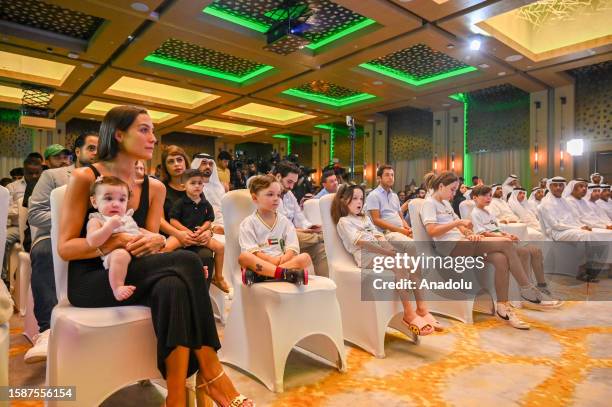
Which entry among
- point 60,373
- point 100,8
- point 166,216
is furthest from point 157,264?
point 100,8

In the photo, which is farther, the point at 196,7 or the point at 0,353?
the point at 196,7

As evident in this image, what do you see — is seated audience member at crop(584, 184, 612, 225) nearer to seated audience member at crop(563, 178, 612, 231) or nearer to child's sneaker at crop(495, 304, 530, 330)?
seated audience member at crop(563, 178, 612, 231)

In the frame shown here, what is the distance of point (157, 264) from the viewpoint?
63.0 inches

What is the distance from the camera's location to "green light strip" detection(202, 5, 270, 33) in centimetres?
630

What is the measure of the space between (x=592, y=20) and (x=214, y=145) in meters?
12.4

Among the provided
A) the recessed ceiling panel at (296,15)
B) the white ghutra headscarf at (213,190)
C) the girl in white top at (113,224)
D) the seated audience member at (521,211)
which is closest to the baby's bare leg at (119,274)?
the girl in white top at (113,224)

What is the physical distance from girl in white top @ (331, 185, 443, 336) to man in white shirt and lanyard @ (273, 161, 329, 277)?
688 millimetres

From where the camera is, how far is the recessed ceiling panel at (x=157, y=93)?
10.2 m

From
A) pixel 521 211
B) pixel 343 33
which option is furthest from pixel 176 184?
pixel 521 211

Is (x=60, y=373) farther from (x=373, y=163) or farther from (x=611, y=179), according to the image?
(x=373, y=163)

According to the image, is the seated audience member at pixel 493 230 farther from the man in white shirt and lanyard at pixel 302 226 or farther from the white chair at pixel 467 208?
the man in white shirt and lanyard at pixel 302 226

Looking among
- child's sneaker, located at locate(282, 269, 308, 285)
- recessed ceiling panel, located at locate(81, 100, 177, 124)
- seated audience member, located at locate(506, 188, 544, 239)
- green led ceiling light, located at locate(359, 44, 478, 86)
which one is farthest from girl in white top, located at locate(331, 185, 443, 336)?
recessed ceiling panel, located at locate(81, 100, 177, 124)

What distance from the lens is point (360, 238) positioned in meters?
2.80

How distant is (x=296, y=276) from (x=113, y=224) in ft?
3.13
